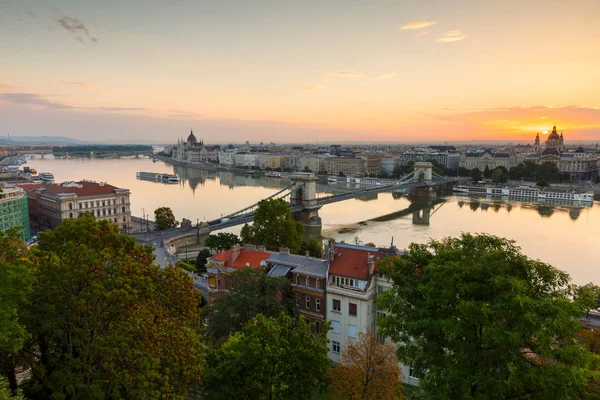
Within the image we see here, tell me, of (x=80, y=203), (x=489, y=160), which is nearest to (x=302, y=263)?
(x=80, y=203)

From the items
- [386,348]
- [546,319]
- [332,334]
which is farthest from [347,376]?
[546,319]

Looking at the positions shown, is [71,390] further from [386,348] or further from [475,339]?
[386,348]

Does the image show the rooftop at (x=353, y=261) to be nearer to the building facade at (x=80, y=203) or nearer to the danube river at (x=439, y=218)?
the danube river at (x=439, y=218)

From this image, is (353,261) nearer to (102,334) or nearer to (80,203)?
(102,334)

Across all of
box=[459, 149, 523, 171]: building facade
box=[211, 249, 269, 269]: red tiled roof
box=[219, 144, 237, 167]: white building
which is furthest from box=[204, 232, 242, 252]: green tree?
box=[219, 144, 237, 167]: white building

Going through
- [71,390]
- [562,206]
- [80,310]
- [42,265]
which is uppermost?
[42,265]

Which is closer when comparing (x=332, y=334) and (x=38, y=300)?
(x=38, y=300)

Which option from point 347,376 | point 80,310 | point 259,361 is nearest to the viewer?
point 80,310
